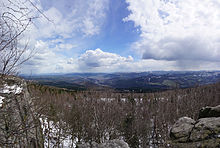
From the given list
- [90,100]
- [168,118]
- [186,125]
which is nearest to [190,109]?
[168,118]

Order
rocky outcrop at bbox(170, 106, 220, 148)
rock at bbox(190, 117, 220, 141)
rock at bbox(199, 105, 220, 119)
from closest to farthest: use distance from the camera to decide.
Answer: rocky outcrop at bbox(170, 106, 220, 148) → rock at bbox(190, 117, 220, 141) → rock at bbox(199, 105, 220, 119)

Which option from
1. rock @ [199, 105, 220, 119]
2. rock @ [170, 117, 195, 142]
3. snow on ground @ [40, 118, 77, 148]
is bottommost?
snow on ground @ [40, 118, 77, 148]

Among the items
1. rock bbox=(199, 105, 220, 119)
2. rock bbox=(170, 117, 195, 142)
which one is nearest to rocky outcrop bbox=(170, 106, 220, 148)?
rock bbox=(170, 117, 195, 142)

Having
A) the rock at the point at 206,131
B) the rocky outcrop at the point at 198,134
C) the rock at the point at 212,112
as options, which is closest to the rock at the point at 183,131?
the rocky outcrop at the point at 198,134

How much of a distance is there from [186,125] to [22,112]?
7.81m

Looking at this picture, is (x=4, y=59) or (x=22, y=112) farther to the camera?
(x=22, y=112)

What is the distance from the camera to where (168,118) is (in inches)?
926

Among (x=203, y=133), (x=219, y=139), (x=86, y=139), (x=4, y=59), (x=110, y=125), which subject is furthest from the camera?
(x=110, y=125)

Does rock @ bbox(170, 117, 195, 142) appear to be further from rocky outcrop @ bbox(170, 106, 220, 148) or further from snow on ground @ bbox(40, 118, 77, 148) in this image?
snow on ground @ bbox(40, 118, 77, 148)

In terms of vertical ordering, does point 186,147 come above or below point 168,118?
above

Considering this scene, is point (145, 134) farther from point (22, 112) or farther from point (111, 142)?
point (22, 112)

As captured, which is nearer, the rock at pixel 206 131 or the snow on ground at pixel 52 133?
the rock at pixel 206 131

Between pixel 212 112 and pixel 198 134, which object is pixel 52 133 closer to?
pixel 198 134

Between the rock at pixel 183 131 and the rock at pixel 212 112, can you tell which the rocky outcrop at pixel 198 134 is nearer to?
the rock at pixel 183 131
